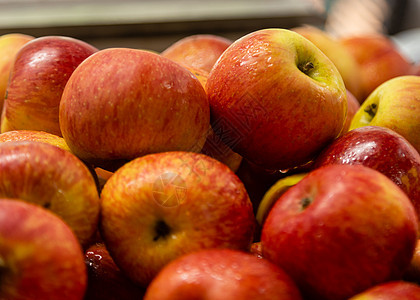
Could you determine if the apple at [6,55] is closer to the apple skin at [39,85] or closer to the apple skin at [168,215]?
the apple skin at [39,85]

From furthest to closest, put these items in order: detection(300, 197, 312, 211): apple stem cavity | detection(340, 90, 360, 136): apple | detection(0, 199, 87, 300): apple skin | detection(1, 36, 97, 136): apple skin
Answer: detection(340, 90, 360, 136): apple → detection(1, 36, 97, 136): apple skin → detection(300, 197, 312, 211): apple stem cavity → detection(0, 199, 87, 300): apple skin

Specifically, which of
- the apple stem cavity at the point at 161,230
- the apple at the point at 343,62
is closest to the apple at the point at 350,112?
the apple at the point at 343,62

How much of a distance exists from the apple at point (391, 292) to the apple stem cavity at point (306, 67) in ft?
1.27

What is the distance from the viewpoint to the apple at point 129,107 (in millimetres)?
661

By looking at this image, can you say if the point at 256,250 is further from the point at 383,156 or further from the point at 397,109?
the point at 397,109

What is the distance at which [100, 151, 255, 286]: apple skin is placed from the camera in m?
0.55

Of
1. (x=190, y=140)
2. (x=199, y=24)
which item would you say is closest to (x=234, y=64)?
(x=190, y=140)

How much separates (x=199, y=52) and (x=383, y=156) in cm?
57

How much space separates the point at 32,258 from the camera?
0.43m

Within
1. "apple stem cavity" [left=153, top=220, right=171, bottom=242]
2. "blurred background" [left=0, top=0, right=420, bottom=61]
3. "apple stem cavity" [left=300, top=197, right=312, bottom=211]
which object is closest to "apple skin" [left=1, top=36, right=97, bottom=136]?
"apple stem cavity" [left=153, top=220, right=171, bottom=242]

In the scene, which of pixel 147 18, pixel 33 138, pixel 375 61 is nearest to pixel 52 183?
pixel 33 138

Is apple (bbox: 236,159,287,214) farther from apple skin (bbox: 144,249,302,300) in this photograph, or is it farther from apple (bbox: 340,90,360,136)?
apple skin (bbox: 144,249,302,300)

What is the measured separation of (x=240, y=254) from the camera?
1.66ft

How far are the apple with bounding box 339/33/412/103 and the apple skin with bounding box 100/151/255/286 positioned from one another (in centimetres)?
102
